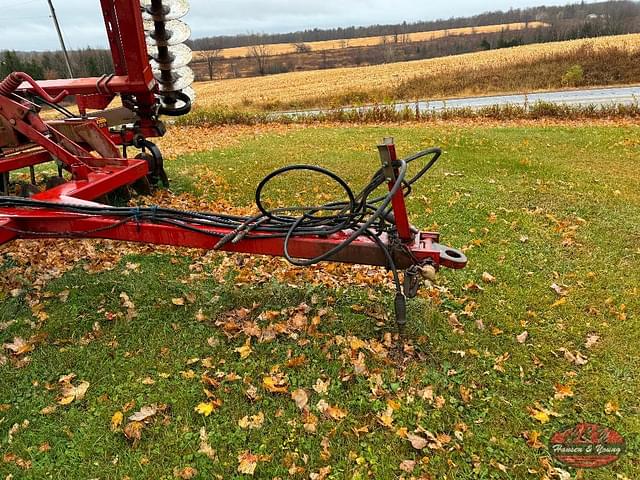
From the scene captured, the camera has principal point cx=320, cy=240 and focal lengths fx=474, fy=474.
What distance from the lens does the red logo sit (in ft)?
8.67

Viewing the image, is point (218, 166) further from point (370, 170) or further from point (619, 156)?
point (619, 156)

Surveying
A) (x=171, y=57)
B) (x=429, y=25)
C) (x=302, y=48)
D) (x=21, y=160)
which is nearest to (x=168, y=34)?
(x=171, y=57)

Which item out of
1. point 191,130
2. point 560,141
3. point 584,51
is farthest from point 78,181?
point 584,51

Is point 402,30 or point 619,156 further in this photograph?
point 402,30

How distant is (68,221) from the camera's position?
360 cm

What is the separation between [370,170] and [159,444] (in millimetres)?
6865

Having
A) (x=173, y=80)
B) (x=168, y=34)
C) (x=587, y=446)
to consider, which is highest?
(x=168, y=34)

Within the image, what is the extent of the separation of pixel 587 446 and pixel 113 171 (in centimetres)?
491

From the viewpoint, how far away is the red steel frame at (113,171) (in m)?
3.14

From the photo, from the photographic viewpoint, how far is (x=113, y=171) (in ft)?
17.0

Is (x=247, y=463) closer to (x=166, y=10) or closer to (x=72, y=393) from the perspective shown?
(x=72, y=393)

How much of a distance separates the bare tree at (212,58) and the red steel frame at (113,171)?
52.8 meters

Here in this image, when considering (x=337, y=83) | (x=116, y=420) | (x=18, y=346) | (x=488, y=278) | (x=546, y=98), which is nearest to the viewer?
(x=116, y=420)

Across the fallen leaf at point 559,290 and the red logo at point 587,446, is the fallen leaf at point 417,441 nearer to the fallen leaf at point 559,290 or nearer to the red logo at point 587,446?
the red logo at point 587,446
